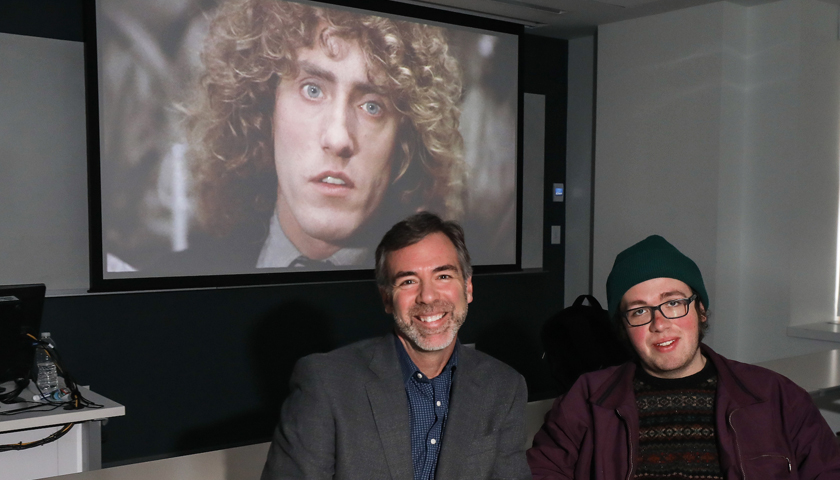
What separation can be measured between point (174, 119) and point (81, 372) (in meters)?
1.43

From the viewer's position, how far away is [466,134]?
17.3ft

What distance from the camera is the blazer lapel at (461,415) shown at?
162cm

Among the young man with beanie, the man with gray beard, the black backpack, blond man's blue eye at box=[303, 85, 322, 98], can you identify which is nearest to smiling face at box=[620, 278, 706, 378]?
the young man with beanie

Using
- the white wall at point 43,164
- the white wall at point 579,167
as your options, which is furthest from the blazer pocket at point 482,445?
the white wall at point 579,167

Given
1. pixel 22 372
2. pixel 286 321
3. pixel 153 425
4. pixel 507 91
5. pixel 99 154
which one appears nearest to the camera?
pixel 22 372

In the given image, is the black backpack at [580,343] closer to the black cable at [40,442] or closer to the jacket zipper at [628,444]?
the jacket zipper at [628,444]

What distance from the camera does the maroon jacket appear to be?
5.66ft

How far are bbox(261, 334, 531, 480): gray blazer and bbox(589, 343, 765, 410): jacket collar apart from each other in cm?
22

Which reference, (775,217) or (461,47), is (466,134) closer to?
(461,47)

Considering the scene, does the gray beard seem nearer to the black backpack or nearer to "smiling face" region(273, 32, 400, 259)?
the black backpack

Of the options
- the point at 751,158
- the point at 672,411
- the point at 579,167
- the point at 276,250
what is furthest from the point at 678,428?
the point at 579,167

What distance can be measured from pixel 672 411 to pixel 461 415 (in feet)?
1.70

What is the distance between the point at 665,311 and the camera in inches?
71.6

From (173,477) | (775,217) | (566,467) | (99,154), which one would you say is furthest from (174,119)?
(775,217)
